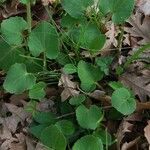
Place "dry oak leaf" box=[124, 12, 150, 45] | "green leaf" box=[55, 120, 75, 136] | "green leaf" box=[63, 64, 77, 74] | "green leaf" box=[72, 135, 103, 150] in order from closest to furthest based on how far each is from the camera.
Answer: "green leaf" box=[72, 135, 103, 150] → "green leaf" box=[55, 120, 75, 136] → "green leaf" box=[63, 64, 77, 74] → "dry oak leaf" box=[124, 12, 150, 45]

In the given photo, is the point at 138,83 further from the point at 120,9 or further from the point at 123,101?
the point at 120,9

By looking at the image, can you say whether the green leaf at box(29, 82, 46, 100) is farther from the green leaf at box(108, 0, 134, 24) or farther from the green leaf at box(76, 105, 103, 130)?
the green leaf at box(108, 0, 134, 24)

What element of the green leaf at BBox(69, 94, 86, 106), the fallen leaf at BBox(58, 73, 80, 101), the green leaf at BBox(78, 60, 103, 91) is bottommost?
the green leaf at BBox(69, 94, 86, 106)

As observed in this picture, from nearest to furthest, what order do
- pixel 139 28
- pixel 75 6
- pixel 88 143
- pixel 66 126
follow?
1. pixel 88 143
2. pixel 66 126
3. pixel 75 6
4. pixel 139 28

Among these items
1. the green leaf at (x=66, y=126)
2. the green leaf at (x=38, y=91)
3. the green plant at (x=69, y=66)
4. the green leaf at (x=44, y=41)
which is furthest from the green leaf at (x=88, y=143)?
the green leaf at (x=44, y=41)

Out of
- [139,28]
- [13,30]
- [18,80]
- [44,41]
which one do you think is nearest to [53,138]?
[18,80]

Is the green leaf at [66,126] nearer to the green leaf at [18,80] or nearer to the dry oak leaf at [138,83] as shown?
the green leaf at [18,80]

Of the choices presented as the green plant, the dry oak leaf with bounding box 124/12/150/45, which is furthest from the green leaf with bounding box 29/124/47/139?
the dry oak leaf with bounding box 124/12/150/45
